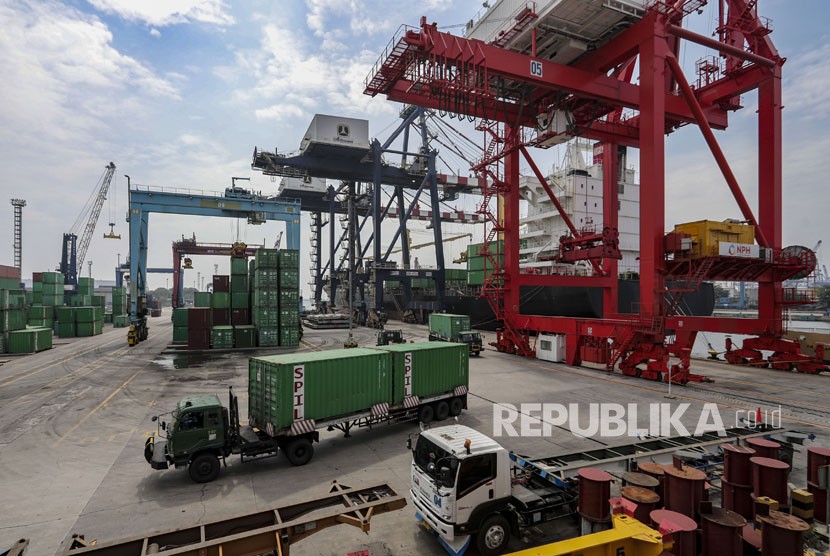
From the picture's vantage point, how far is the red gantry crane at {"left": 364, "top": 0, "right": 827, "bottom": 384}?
76.3ft

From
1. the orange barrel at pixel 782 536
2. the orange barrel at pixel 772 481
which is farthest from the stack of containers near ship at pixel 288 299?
the orange barrel at pixel 782 536

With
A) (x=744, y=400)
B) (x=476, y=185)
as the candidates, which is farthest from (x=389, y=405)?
(x=476, y=185)

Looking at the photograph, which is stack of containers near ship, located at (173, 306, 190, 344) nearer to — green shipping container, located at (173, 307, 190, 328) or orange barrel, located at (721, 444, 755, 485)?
green shipping container, located at (173, 307, 190, 328)

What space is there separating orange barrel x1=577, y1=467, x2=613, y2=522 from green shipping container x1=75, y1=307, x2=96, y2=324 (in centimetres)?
5918

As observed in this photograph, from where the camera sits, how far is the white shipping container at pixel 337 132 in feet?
170

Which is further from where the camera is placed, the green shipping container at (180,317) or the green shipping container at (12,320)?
the green shipping container at (180,317)

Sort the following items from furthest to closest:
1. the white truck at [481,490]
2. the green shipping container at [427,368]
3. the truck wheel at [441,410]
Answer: the truck wheel at [441,410] → the green shipping container at [427,368] → the white truck at [481,490]

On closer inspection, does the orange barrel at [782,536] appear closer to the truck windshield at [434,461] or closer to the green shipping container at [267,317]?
the truck windshield at [434,461]

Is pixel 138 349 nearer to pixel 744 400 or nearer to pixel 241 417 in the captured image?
pixel 241 417

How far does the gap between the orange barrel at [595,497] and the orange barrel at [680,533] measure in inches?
33.4

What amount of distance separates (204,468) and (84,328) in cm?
5153

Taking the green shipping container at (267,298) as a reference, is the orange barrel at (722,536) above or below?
below

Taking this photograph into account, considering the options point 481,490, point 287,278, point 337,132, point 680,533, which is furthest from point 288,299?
point 680,533

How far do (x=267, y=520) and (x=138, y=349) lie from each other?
3760cm
